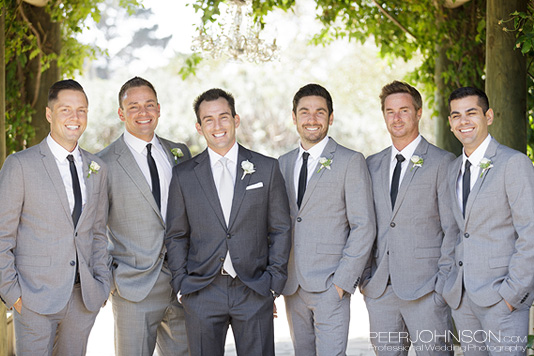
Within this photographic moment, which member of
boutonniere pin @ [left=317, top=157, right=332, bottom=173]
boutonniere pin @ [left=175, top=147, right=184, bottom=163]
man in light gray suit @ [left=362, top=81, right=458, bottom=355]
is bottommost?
man in light gray suit @ [left=362, top=81, right=458, bottom=355]

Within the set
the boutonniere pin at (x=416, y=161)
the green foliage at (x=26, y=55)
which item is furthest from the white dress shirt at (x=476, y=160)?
the green foliage at (x=26, y=55)

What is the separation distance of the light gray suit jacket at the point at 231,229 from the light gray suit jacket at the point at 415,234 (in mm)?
627

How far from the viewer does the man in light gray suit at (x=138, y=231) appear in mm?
3842

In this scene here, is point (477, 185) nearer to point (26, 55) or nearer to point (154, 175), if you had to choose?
point (154, 175)

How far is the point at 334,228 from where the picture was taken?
3.83 m

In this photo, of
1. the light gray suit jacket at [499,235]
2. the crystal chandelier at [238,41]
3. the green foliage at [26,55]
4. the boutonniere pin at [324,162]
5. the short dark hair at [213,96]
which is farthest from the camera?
the crystal chandelier at [238,41]

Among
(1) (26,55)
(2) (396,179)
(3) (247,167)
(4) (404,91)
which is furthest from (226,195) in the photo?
(1) (26,55)

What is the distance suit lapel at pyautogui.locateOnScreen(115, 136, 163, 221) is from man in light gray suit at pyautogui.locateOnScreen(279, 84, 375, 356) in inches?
33.4

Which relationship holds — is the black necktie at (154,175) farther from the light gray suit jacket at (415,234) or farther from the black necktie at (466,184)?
the black necktie at (466,184)

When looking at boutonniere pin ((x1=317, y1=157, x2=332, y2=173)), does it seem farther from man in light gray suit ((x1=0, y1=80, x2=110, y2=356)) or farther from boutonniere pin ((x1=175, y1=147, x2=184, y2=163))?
man in light gray suit ((x1=0, y1=80, x2=110, y2=356))

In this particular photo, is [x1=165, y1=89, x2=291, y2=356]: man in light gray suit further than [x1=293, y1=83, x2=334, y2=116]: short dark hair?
No

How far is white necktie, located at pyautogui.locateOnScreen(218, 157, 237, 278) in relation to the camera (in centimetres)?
361

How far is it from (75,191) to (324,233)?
4.75ft

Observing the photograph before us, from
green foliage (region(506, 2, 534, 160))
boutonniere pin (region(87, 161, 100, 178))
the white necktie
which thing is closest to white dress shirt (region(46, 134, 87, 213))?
boutonniere pin (region(87, 161, 100, 178))
